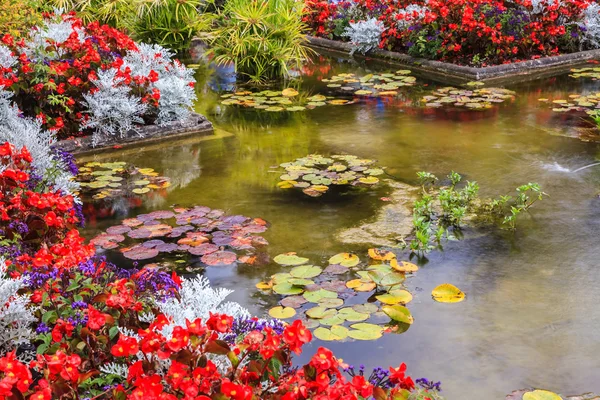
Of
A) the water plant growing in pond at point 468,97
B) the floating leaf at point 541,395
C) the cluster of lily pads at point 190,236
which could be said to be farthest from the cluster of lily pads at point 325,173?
the floating leaf at point 541,395

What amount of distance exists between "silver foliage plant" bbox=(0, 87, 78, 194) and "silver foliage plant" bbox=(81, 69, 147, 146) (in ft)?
1.73

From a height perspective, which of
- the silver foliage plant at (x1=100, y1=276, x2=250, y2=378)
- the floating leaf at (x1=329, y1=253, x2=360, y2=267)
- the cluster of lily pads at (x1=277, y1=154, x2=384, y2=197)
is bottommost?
the floating leaf at (x1=329, y1=253, x2=360, y2=267)

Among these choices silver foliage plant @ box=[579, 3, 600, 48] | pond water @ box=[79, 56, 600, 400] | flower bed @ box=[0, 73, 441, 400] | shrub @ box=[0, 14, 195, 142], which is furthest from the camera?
silver foliage plant @ box=[579, 3, 600, 48]

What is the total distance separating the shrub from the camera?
6.17 m

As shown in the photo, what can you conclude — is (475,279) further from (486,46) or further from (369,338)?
(486,46)

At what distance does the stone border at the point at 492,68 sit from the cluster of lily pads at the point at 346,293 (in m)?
5.56

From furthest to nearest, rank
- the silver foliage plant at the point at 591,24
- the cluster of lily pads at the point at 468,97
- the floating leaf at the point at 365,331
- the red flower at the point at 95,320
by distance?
1. the silver foliage plant at the point at 591,24
2. the cluster of lily pads at the point at 468,97
3. the floating leaf at the point at 365,331
4. the red flower at the point at 95,320

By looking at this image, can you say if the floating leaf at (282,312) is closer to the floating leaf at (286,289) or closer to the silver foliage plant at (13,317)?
the floating leaf at (286,289)

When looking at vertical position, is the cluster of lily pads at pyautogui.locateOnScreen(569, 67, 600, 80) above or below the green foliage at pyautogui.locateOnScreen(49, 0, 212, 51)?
below

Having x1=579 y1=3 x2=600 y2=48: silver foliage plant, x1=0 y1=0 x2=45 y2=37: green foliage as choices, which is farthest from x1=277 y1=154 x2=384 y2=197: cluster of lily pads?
x1=579 y1=3 x2=600 y2=48: silver foliage plant

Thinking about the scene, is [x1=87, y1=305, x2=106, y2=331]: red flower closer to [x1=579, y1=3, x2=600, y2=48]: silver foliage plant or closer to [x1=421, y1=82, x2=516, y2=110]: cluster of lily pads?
[x1=421, y1=82, x2=516, y2=110]: cluster of lily pads

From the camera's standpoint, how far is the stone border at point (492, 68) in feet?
29.9

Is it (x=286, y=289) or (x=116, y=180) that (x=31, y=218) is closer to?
(x=286, y=289)

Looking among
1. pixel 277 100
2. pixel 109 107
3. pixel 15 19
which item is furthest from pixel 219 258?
pixel 15 19
